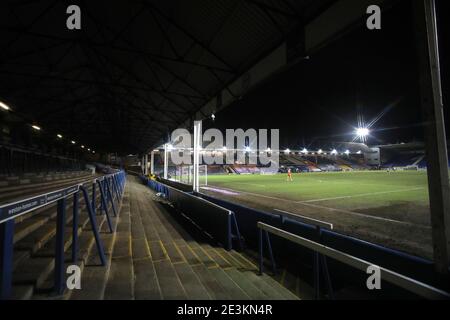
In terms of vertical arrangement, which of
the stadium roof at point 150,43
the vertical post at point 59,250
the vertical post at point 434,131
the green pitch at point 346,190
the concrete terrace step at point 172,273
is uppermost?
the stadium roof at point 150,43

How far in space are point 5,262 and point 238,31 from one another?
6.11 m

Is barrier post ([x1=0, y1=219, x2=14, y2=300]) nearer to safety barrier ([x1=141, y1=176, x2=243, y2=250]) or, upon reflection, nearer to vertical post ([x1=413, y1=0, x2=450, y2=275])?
safety barrier ([x1=141, y1=176, x2=243, y2=250])

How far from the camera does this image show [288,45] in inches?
210

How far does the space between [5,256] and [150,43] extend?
285 inches

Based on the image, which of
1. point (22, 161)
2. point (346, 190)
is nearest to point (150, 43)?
point (22, 161)

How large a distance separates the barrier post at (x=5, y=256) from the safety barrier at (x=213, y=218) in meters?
3.77

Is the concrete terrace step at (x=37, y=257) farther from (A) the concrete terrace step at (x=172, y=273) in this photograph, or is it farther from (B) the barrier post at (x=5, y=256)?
(B) the barrier post at (x=5, y=256)

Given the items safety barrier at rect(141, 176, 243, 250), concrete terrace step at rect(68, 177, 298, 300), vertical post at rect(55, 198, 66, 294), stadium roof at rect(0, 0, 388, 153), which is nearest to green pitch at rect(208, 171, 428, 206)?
safety barrier at rect(141, 176, 243, 250)

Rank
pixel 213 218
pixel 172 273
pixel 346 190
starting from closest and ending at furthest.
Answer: pixel 172 273, pixel 213 218, pixel 346 190

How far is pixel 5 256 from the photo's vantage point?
1645 millimetres

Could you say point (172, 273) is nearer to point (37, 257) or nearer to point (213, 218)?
point (37, 257)

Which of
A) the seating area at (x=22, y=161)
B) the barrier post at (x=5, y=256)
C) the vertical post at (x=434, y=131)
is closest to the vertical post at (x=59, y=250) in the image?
the barrier post at (x=5, y=256)

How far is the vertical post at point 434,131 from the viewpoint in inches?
102
